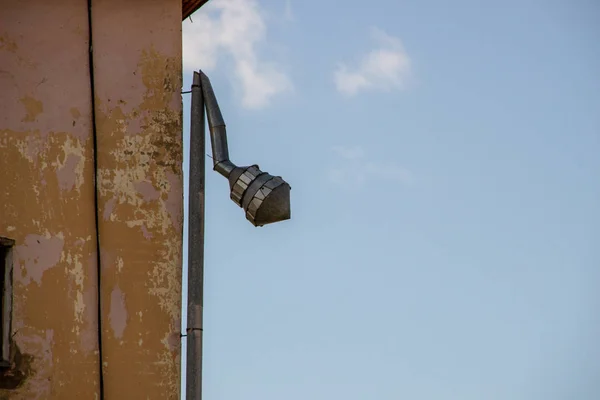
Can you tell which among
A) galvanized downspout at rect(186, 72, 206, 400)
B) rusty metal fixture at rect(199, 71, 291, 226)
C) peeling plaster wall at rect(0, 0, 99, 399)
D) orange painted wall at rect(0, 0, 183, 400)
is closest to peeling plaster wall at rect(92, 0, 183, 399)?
orange painted wall at rect(0, 0, 183, 400)

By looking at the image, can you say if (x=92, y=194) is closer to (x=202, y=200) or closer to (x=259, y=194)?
(x=202, y=200)

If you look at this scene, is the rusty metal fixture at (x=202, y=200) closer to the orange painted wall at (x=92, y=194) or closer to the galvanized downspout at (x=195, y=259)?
the galvanized downspout at (x=195, y=259)

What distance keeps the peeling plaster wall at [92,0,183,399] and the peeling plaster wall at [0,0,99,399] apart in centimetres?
13

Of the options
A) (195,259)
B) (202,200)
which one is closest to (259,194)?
(202,200)

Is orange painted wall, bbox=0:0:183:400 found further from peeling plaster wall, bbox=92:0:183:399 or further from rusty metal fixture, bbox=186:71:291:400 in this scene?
rusty metal fixture, bbox=186:71:291:400

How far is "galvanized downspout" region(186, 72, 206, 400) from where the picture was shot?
8922 mm

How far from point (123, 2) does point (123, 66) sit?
59cm

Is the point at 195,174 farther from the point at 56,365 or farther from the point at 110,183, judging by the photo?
the point at 56,365

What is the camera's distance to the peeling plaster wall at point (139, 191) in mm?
9609

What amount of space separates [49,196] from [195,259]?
1412 mm

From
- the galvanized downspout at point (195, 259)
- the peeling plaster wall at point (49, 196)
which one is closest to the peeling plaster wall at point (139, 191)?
the peeling plaster wall at point (49, 196)

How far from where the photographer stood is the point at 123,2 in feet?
34.3

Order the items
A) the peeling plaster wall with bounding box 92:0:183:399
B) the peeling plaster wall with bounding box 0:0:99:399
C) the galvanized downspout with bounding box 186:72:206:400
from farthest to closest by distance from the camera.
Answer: the peeling plaster wall with bounding box 92:0:183:399, the peeling plaster wall with bounding box 0:0:99:399, the galvanized downspout with bounding box 186:72:206:400

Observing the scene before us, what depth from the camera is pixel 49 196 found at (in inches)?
384
